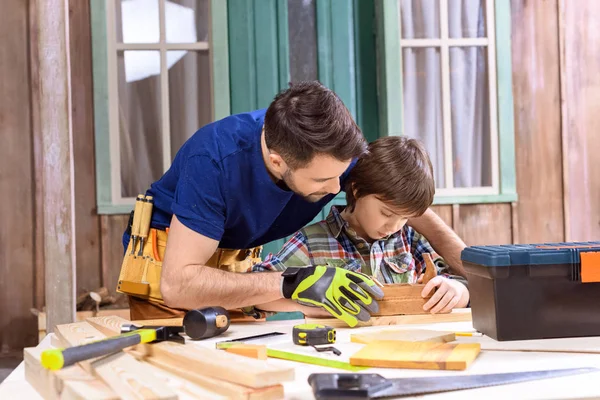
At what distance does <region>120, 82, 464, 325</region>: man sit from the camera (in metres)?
1.89

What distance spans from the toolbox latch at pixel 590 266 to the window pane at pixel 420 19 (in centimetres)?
299

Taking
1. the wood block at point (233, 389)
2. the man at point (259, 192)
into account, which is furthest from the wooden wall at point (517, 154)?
the wood block at point (233, 389)

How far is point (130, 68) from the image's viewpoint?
4152 mm

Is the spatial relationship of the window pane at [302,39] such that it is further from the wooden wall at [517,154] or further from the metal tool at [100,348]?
the metal tool at [100,348]

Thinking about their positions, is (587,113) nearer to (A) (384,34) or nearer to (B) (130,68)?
(A) (384,34)

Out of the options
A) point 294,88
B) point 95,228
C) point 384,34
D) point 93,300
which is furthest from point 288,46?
point 294,88

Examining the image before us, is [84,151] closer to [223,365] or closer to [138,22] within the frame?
[138,22]

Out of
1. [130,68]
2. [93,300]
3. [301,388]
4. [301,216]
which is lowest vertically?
[93,300]

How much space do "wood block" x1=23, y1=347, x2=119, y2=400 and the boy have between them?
91 cm

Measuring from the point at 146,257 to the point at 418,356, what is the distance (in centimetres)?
132

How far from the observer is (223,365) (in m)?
1.08

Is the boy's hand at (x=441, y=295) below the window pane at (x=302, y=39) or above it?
below

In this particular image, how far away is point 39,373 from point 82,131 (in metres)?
3.10

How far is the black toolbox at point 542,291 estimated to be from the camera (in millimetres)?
1495
